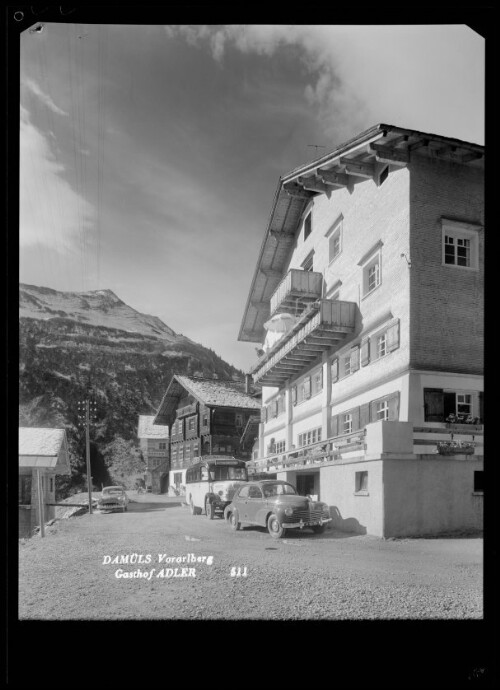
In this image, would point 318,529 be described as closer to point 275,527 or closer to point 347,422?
point 275,527

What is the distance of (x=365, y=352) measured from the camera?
22.4 feet

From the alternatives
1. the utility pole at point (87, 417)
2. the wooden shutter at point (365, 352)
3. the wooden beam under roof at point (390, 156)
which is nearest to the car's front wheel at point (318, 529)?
the wooden shutter at point (365, 352)

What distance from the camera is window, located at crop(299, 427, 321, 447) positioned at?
7.02 metres

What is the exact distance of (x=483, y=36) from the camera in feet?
17.3

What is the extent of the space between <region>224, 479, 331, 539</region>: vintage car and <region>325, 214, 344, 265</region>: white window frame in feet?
9.93

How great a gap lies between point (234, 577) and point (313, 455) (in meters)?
2.13

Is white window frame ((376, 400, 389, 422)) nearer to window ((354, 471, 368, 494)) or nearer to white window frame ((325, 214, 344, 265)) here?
window ((354, 471, 368, 494))

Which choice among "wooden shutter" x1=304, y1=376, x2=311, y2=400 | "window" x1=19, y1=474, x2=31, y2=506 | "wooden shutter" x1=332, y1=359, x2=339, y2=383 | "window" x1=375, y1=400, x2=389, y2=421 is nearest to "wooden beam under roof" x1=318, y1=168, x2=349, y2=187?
"wooden shutter" x1=332, y1=359, x2=339, y2=383
